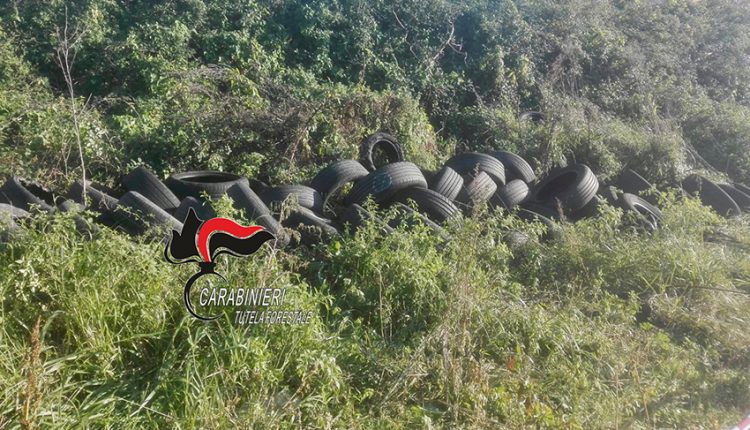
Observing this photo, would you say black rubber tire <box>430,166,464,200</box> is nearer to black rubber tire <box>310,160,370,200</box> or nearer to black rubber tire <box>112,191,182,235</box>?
black rubber tire <box>310,160,370,200</box>

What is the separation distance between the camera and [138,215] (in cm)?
528

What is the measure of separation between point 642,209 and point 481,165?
214 cm

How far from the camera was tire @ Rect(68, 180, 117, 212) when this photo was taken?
5.67 meters

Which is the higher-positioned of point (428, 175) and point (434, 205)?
point (434, 205)

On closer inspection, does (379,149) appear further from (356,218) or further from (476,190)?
(356,218)

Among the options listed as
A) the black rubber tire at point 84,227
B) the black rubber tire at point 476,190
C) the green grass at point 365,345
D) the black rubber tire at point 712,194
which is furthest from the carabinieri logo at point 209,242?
the black rubber tire at point 712,194

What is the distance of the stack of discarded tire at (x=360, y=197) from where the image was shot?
5.48 metres

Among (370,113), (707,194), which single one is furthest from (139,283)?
(707,194)

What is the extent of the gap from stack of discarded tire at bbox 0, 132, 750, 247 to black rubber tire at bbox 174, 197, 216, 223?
13 mm

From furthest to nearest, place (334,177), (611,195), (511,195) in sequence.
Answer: (611,195) → (511,195) → (334,177)

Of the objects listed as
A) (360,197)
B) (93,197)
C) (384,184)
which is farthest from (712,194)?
(93,197)

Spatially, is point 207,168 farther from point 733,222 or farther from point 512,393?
point 733,222

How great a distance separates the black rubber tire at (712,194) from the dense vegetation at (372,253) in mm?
371

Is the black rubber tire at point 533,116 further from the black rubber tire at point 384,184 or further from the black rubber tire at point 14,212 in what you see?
the black rubber tire at point 14,212
